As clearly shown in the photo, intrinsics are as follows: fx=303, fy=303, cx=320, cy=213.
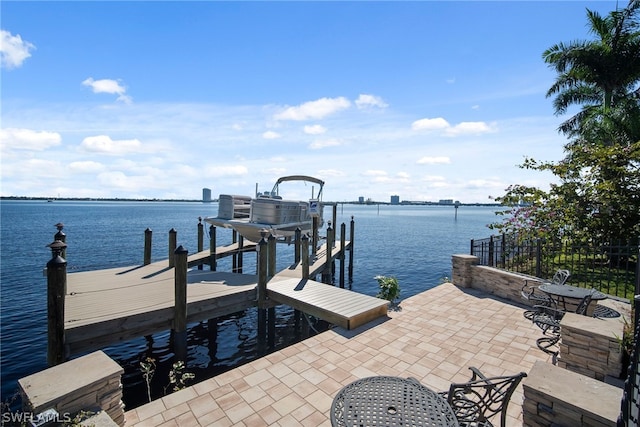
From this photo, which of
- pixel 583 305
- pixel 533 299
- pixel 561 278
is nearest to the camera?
pixel 583 305

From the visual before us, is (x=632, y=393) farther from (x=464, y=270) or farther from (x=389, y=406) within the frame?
(x=464, y=270)

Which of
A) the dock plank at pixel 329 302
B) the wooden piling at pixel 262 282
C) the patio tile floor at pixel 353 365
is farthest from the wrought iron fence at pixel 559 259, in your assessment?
the wooden piling at pixel 262 282

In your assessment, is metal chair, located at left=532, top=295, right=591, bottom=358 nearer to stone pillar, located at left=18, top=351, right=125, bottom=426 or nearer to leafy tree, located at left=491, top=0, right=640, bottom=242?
leafy tree, located at left=491, top=0, right=640, bottom=242

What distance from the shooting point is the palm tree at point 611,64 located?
1362 cm

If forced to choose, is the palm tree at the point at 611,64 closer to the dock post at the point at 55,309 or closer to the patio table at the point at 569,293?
the patio table at the point at 569,293

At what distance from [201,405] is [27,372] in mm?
8263

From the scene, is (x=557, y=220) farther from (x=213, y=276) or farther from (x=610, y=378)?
(x=213, y=276)

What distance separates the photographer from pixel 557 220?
10.1 m

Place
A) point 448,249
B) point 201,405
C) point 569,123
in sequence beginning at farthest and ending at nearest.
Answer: point 448,249
point 569,123
point 201,405

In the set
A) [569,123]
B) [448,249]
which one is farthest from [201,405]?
[448,249]

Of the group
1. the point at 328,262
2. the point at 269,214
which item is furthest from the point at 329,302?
the point at 269,214

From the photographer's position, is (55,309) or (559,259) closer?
(55,309)

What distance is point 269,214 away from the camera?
15.4m

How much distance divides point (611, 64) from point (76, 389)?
74.3 ft
